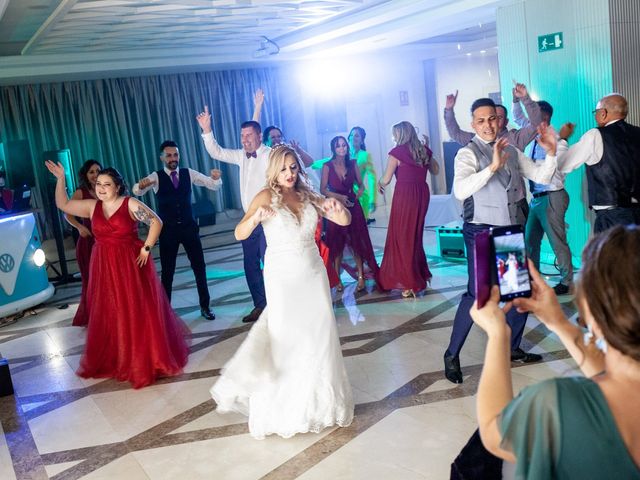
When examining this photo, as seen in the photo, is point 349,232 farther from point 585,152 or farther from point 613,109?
point 613,109

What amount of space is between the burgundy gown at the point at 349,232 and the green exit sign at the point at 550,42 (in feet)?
6.69

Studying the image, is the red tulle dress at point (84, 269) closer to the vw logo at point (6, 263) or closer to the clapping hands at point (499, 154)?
the vw logo at point (6, 263)

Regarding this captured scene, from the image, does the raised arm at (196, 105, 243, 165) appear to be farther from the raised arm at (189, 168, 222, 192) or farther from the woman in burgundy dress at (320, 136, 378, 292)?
the woman in burgundy dress at (320, 136, 378, 292)

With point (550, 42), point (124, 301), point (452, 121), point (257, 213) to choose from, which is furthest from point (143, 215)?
point (550, 42)

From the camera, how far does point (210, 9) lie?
21.6 feet

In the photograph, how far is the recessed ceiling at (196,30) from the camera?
646 cm

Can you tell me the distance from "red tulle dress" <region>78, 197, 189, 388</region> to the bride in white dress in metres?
1.13

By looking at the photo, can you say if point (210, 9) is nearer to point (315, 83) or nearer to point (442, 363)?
point (442, 363)

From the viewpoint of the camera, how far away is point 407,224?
19.4 feet

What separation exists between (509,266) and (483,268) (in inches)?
5.1

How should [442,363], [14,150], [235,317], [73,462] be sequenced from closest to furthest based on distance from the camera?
1. [73,462]
2. [442,363]
3. [235,317]
4. [14,150]

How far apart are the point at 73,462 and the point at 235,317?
8.22ft

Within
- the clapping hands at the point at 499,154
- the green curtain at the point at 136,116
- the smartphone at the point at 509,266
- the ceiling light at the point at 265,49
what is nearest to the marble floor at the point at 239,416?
the clapping hands at the point at 499,154

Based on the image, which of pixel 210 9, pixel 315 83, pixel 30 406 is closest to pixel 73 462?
pixel 30 406
